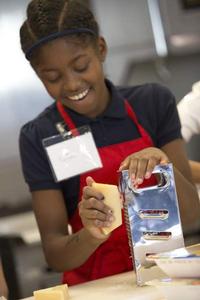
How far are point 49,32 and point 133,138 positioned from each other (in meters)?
0.34

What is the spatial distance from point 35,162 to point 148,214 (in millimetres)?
402

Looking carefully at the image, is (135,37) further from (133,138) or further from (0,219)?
(133,138)

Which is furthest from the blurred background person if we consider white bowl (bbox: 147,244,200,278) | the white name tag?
white bowl (bbox: 147,244,200,278)

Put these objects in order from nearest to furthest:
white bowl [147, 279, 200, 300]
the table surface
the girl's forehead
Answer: white bowl [147, 279, 200, 300], the table surface, the girl's forehead

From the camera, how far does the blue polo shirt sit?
1.43 meters

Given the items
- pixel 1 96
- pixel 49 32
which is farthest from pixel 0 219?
pixel 49 32

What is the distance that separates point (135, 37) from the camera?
296 cm

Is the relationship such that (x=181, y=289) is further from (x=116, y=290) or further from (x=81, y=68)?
(x=81, y=68)

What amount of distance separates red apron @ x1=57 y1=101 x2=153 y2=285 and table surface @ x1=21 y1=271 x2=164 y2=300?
0.10 metres

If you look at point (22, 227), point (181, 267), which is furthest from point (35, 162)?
point (22, 227)

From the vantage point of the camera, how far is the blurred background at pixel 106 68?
9.30 ft

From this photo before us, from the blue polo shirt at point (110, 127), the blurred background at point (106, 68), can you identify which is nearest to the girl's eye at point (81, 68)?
the blue polo shirt at point (110, 127)

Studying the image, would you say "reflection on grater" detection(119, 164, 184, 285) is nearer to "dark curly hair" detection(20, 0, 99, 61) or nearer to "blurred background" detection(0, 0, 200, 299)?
"dark curly hair" detection(20, 0, 99, 61)

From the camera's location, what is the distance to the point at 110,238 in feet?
4.56
